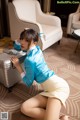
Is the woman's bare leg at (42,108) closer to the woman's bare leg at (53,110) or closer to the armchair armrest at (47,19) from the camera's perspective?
the woman's bare leg at (53,110)

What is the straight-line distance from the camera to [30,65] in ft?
4.82

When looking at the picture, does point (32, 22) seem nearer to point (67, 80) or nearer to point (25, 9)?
point (25, 9)

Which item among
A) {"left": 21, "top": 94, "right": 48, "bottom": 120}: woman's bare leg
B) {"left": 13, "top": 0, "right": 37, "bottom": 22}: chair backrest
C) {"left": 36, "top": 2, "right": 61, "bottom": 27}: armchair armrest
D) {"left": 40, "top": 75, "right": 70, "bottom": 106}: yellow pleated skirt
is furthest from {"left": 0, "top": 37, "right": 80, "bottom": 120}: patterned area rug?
{"left": 13, "top": 0, "right": 37, "bottom": 22}: chair backrest

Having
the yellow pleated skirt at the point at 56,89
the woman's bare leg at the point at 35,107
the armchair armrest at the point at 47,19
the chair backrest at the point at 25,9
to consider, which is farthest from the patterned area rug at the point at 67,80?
the chair backrest at the point at 25,9

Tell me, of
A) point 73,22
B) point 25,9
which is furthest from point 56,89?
point 73,22

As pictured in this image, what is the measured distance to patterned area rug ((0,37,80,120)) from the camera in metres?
1.57

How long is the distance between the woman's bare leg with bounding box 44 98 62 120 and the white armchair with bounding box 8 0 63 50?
134 centimetres

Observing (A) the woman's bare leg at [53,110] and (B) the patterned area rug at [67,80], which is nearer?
(A) the woman's bare leg at [53,110]

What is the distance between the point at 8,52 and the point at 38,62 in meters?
0.49

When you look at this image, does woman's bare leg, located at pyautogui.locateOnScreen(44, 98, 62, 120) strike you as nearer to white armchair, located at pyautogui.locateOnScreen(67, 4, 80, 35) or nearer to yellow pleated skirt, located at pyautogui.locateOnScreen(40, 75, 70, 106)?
yellow pleated skirt, located at pyautogui.locateOnScreen(40, 75, 70, 106)

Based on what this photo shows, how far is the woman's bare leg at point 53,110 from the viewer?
4.19 feet

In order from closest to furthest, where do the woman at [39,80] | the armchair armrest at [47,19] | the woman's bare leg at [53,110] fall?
the woman's bare leg at [53,110]
the woman at [39,80]
the armchair armrest at [47,19]

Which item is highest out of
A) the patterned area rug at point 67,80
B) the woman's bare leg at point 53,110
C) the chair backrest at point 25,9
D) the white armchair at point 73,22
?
the chair backrest at point 25,9

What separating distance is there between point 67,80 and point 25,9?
1609 mm
